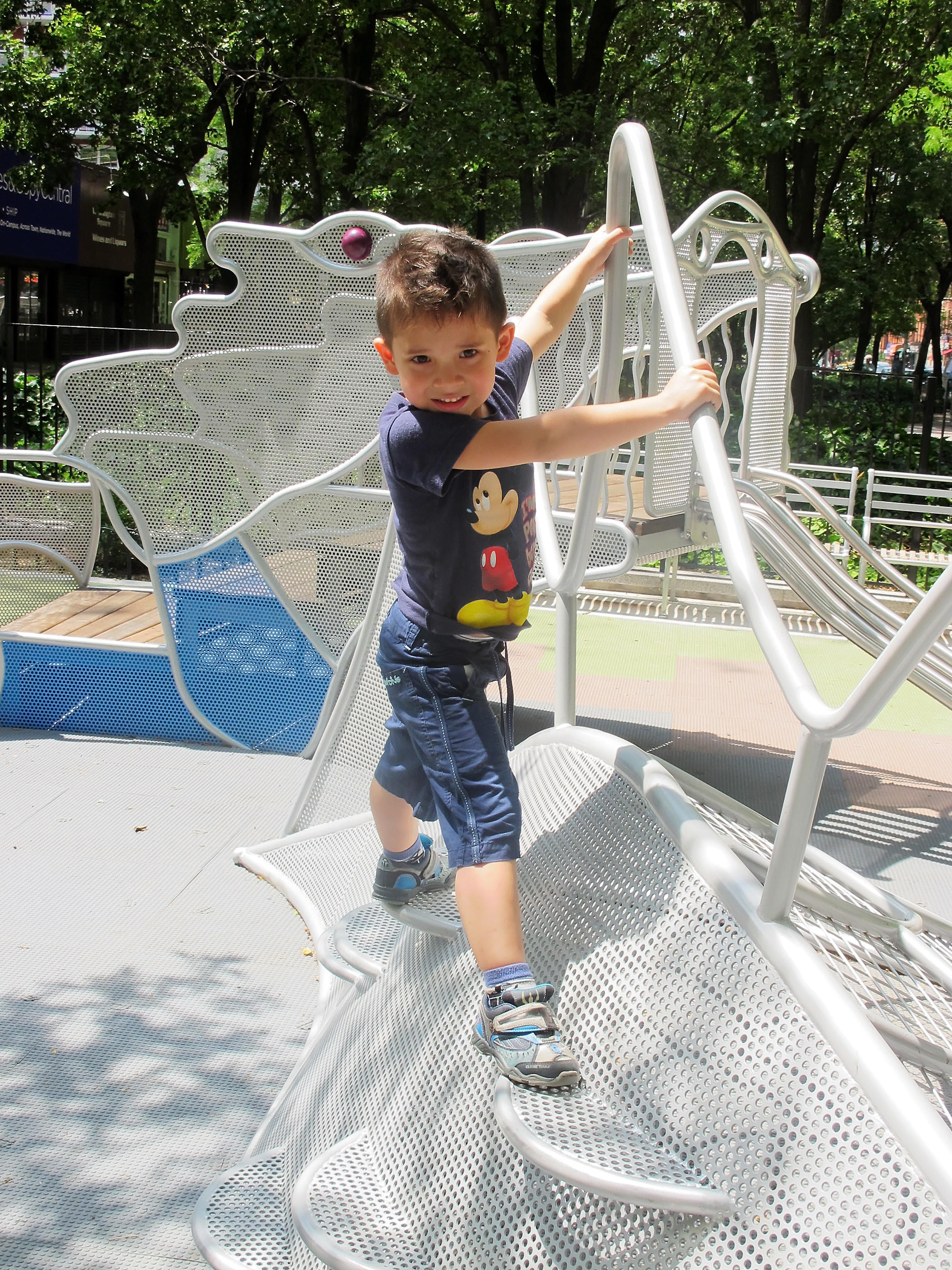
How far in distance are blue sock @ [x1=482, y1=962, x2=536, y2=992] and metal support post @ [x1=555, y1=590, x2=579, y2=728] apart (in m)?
0.67

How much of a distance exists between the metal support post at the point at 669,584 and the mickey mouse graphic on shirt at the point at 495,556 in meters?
5.27

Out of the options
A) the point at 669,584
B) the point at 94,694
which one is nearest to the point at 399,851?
the point at 94,694

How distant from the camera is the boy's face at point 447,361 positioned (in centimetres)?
186

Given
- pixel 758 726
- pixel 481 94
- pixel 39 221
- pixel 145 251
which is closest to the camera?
pixel 758 726

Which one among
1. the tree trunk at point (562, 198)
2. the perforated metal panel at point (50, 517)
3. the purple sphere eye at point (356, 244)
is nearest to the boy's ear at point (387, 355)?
the purple sphere eye at point (356, 244)

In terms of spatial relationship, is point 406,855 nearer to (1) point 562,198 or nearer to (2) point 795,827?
(2) point 795,827

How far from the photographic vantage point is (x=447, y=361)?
188 cm

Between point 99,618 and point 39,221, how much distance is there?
51.4ft

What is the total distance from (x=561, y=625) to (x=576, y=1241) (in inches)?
48.1

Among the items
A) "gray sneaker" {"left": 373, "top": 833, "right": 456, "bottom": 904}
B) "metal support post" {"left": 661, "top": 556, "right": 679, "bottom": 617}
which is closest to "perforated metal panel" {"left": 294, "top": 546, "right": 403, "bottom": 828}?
"gray sneaker" {"left": 373, "top": 833, "right": 456, "bottom": 904}

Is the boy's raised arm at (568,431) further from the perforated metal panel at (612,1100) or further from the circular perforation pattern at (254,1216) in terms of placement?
the circular perforation pattern at (254,1216)

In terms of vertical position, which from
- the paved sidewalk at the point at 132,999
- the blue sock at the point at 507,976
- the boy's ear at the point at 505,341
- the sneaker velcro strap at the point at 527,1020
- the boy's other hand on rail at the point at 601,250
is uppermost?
the boy's other hand on rail at the point at 601,250

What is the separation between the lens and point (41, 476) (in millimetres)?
8820

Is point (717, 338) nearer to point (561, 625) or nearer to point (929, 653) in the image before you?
point (929, 653)
